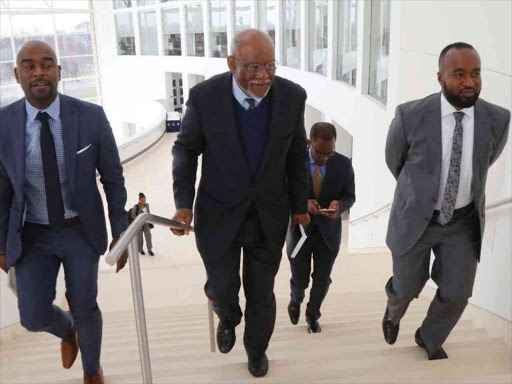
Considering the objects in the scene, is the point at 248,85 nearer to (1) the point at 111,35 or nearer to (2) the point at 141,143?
(2) the point at 141,143

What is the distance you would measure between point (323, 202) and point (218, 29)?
1736 cm

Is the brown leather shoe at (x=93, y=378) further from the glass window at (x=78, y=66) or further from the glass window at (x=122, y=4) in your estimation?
the glass window at (x=122, y=4)

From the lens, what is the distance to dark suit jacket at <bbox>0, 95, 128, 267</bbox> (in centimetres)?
228

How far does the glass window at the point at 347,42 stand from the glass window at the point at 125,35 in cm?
1698

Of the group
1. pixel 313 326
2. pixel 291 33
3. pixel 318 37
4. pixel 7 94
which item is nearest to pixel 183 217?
pixel 313 326

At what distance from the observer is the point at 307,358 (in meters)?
2.75

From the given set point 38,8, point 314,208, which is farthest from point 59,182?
point 38,8

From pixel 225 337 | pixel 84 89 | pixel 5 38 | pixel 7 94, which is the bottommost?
pixel 84 89

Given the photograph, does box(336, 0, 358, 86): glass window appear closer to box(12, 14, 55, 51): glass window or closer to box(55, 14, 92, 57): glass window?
box(12, 14, 55, 51): glass window

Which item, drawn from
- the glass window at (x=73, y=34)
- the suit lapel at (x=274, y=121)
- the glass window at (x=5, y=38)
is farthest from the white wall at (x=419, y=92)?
the glass window at (x=73, y=34)

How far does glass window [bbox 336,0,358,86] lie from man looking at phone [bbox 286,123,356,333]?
20.0 ft

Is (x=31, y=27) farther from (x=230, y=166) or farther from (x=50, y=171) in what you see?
(x=230, y=166)

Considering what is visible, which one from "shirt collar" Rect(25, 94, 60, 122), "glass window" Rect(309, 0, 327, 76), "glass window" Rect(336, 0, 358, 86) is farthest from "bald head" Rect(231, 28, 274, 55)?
"glass window" Rect(309, 0, 327, 76)

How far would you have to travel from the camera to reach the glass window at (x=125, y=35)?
24.9 meters
